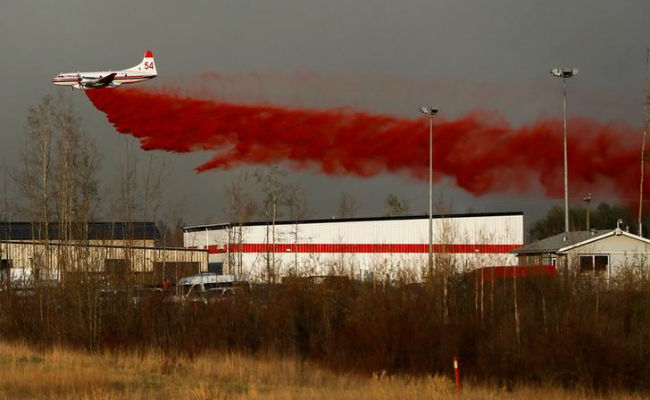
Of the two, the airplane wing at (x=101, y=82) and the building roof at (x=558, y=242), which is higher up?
the airplane wing at (x=101, y=82)

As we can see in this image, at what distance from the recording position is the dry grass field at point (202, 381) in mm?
21953

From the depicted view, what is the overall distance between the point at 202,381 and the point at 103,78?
138ft

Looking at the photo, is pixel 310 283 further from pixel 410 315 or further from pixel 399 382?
pixel 399 382

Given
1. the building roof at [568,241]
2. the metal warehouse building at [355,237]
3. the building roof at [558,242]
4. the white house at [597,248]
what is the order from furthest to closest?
the metal warehouse building at [355,237] → the building roof at [558,242] → the building roof at [568,241] → the white house at [597,248]

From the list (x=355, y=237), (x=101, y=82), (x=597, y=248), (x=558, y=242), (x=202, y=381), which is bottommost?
(x=202, y=381)

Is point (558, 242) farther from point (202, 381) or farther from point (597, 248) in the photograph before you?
point (202, 381)

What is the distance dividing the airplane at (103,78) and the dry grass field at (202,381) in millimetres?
33222

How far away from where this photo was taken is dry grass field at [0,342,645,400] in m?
22.0

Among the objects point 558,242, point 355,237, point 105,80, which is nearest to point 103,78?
point 105,80

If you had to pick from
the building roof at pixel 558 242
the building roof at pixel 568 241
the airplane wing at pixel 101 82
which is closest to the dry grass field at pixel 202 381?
the building roof at pixel 568 241

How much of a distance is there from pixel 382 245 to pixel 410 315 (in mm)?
43002

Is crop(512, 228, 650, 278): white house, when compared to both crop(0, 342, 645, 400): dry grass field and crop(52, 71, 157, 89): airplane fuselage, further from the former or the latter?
crop(52, 71, 157, 89): airplane fuselage

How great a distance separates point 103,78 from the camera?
62.4 metres

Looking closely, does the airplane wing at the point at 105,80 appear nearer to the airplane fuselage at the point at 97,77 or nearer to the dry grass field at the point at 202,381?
the airplane fuselage at the point at 97,77
